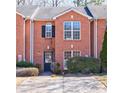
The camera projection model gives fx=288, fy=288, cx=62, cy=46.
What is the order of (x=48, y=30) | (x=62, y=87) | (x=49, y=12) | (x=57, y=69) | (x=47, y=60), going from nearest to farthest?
1. (x=62, y=87)
2. (x=57, y=69)
3. (x=48, y=30)
4. (x=47, y=60)
5. (x=49, y=12)

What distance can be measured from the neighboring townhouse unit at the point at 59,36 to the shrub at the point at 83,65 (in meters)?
1.82

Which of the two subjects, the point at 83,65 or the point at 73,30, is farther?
the point at 73,30

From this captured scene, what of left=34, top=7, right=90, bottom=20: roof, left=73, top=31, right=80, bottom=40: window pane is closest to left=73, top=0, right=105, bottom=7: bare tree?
left=34, top=7, right=90, bottom=20: roof

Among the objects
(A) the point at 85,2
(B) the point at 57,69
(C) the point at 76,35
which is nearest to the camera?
(B) the point at 57,69

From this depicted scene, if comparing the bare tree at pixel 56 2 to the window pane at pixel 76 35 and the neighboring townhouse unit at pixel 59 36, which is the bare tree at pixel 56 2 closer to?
the neighboring townhouse unit at pixel 59 36

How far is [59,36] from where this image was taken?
2461 centimetres

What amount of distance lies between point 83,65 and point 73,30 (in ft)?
11.7

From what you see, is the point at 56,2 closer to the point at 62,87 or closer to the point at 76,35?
the point at 76,35

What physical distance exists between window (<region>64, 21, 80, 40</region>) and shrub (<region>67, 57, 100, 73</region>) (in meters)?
2.46

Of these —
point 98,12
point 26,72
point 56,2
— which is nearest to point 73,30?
point 98,12

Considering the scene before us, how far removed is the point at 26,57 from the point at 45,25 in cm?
323
